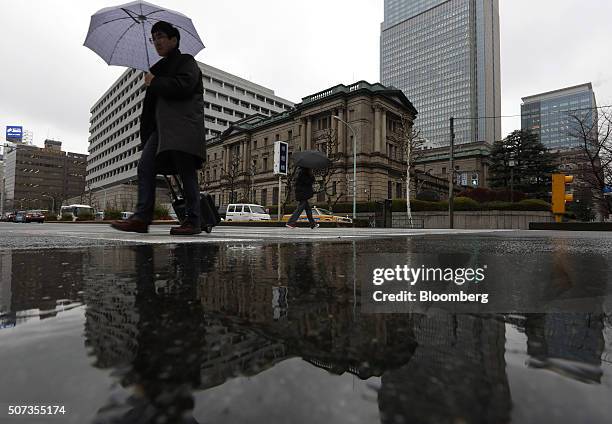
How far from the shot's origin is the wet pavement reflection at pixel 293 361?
1.15 ft

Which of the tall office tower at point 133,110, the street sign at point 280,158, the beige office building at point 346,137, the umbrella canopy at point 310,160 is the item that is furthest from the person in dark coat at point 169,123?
the tall office tower at point 133,110

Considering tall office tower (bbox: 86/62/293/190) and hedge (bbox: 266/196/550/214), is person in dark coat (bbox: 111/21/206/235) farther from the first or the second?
tall office tower (bbox: 86/62/293/190)

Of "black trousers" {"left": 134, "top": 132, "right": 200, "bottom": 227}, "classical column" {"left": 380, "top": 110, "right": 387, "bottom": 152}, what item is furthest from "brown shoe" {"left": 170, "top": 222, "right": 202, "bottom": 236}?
"classical column" {"left": 380, "top": 110, "right": 387, "bottom": 152}

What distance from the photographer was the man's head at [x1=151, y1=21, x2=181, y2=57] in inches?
121

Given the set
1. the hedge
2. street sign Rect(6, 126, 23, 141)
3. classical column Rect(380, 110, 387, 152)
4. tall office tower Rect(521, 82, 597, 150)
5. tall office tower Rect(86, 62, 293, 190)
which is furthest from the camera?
street sign Rect(6, 126, 23, 141)

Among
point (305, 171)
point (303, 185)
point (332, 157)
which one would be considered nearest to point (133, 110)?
point (332, 157)

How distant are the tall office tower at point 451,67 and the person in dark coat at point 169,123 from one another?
75643 mm

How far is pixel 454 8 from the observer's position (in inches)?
3056

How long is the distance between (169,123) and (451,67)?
87.1 metres

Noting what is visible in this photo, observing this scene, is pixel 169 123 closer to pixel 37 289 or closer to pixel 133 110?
pixel 37 289

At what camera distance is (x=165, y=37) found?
123 inches

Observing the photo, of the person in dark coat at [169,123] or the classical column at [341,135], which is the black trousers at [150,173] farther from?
the classical column at [341,135]

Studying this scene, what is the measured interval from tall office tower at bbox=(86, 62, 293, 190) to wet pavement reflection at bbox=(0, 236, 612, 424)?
5852cm
